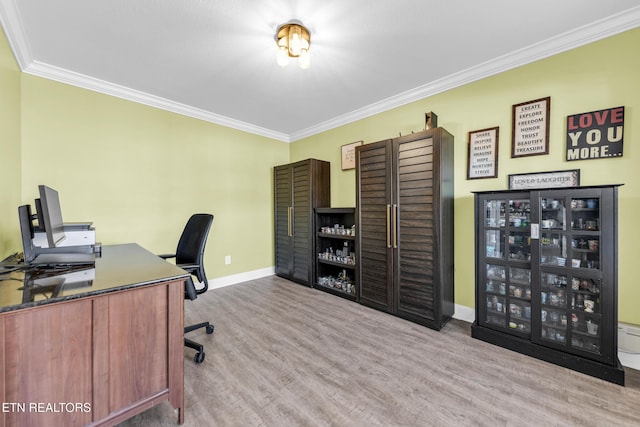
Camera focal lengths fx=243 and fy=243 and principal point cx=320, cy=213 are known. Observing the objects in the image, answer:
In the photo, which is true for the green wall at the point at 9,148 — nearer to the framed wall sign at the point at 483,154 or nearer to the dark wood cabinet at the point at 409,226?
the dark wood cabinet at the point at 409,226

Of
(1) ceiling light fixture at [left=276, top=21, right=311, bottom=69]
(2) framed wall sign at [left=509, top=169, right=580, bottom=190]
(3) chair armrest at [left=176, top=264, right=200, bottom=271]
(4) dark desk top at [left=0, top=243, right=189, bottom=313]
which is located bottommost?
(3) chair armrest at [left=176, top=264, right=200, bottom=271]

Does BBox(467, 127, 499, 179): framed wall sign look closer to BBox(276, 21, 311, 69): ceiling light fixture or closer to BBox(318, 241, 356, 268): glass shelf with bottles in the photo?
BBox(318, 241, 356, 268): glass shelf with bottles

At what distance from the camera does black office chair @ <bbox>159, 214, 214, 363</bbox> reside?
6.49ft

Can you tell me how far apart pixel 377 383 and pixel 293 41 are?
2572 mm

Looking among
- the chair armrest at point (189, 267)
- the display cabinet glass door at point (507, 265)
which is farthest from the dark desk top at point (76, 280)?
the display cabinet glass door at point (507, 265)

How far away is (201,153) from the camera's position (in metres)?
3.50

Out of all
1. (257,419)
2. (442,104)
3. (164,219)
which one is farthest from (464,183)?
(164,219)

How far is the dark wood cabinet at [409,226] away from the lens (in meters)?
2.39

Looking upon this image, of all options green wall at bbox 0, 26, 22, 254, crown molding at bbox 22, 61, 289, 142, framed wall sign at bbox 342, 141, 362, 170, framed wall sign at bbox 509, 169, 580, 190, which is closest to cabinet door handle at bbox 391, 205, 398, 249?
framed wall sign at bbox 509, 169, 580, 190

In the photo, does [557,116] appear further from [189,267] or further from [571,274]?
[189,267]

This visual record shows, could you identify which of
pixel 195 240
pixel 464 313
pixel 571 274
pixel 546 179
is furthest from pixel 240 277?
pixel 546 179

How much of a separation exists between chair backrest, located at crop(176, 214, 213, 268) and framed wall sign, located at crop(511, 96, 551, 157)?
2940 millimetres

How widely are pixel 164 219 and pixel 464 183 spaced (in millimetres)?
3642

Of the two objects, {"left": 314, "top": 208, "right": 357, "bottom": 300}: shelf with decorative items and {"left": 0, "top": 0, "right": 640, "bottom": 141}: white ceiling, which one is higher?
{"left": 0, "top": 0, "right": 640, "bottom": 141}: white ceiling
